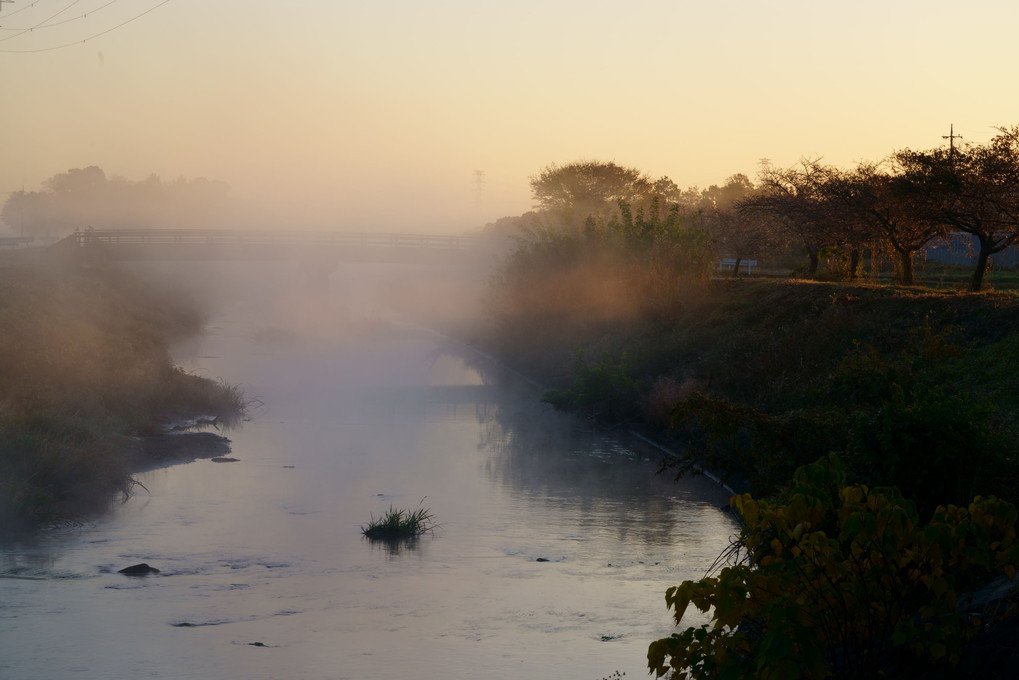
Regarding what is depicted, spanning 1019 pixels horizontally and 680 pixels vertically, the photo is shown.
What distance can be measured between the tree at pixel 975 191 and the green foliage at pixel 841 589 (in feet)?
80.6

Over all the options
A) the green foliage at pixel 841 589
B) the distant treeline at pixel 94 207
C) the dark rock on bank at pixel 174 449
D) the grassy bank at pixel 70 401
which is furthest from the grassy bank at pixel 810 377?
the distant treeline at pixel 94 207

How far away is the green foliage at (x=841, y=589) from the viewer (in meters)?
6.52

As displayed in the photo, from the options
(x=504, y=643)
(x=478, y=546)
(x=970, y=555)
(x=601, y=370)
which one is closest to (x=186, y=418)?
(x=601, y=370)

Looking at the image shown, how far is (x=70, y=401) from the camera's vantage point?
23438 millimetres

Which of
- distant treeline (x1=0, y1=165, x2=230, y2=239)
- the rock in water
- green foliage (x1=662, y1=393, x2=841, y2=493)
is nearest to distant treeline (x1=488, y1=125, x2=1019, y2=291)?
green foliage (x1=662, y1=393, x2=841, y2=493)

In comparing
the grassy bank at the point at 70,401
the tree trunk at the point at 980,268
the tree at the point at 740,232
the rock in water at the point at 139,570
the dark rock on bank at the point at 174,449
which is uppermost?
the tree at the point at 740,232

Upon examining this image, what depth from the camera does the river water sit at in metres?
11.8

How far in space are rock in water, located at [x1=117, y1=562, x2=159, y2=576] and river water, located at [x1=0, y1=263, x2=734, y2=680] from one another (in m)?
0.16

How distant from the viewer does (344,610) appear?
44.5 feet

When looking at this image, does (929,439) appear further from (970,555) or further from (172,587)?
(172,587)

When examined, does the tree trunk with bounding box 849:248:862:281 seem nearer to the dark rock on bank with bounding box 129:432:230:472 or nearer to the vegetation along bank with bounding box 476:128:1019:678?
the vegetation along bank with bounding box 476:128:1019:678

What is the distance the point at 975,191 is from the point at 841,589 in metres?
25.8

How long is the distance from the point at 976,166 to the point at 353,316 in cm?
6203

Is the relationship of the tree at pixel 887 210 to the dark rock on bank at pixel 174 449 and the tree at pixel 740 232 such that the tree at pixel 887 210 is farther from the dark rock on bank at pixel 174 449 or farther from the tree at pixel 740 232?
the dark rock on bank at pixel 174 449
